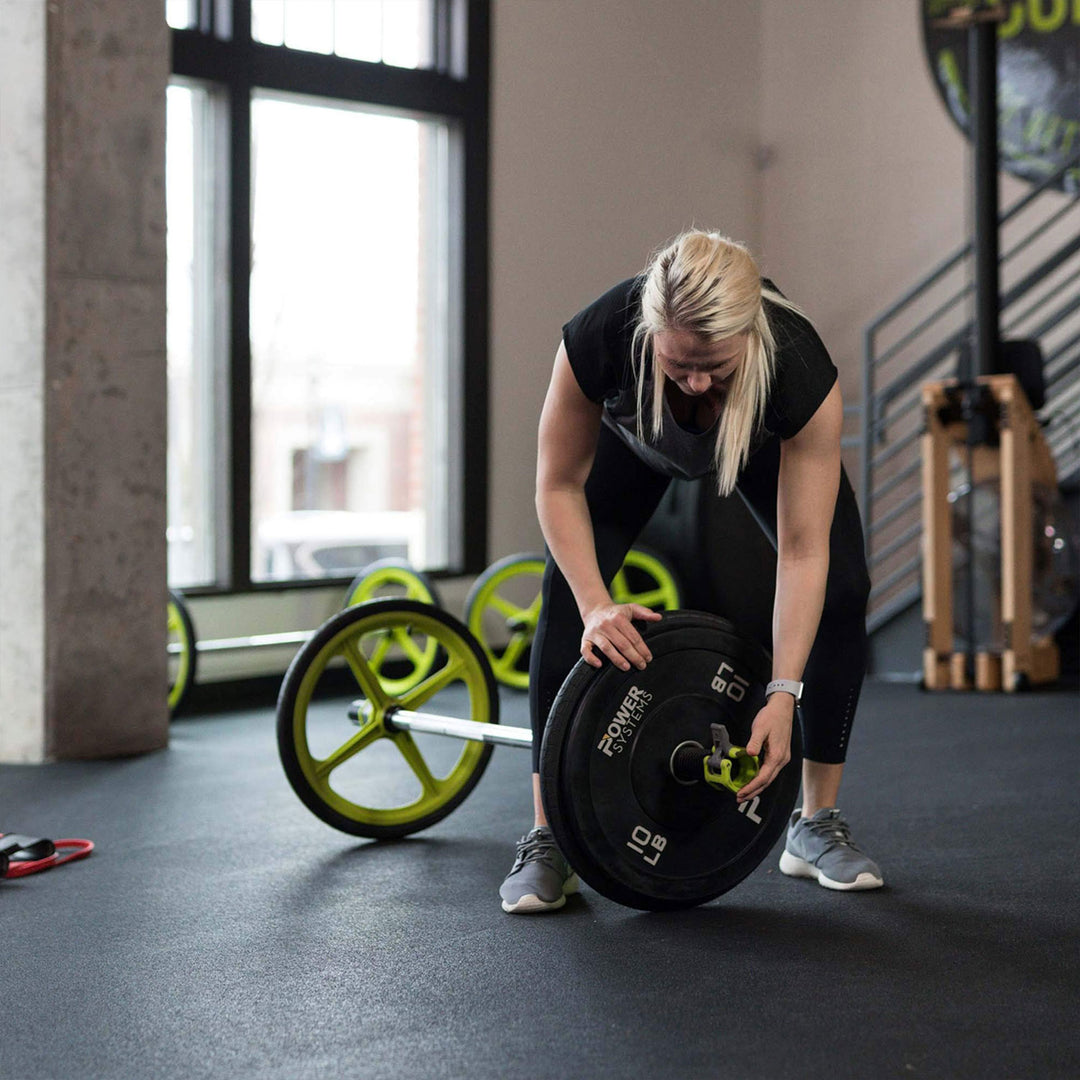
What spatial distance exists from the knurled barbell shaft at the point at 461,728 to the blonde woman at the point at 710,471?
0.35 feet

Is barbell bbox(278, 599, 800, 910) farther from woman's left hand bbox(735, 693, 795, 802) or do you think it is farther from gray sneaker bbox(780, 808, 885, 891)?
gray sneaker bbox(780, 808, 885, 891)

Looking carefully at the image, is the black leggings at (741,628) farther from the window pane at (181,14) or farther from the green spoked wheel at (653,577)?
the window pane at (181,14)

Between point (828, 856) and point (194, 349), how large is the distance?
2885 millimetres

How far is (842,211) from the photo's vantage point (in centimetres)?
593

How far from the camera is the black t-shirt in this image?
1.82 metres

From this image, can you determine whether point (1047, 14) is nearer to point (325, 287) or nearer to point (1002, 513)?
point (1002, 513)

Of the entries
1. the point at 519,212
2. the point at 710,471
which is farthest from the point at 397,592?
the point at 710,471

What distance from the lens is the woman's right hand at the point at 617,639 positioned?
188cm

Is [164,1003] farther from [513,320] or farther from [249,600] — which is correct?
[513,320]

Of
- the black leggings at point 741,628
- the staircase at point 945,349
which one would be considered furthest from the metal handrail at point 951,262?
the black leggings at point 741,628

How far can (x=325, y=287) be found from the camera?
15.6ft

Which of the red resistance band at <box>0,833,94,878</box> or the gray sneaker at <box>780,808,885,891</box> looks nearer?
the gray sneaker at <box>780,808,885,891</box>

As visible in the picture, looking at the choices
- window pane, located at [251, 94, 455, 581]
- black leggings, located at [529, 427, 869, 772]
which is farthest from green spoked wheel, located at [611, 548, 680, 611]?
black leggings, located at [529, 427, 869, 772]

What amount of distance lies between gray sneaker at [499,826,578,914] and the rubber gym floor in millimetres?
26
